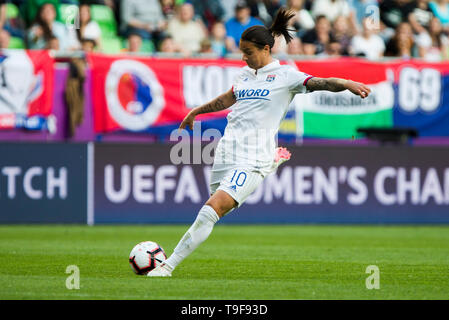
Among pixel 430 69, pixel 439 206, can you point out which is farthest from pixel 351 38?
pixel 439 206

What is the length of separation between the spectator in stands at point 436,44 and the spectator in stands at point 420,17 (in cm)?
14

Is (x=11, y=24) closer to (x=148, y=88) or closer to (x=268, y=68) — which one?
(x=148, y=88)

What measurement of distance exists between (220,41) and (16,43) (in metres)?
4.08

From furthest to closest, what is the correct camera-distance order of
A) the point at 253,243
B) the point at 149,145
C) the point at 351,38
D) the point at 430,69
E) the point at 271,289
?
the point at 351,38 < the point at 430,69 < the point at 149,145 < the point at 253,243 < the point at 271,289

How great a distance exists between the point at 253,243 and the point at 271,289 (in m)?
5.39

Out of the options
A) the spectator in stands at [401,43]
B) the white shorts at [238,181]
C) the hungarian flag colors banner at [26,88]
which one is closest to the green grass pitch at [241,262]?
the white shorts at [238,181]

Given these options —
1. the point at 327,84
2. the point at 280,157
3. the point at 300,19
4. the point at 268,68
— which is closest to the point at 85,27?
the point at 300,19

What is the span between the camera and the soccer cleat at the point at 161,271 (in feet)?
29.3

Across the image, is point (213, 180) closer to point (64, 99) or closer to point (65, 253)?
point (65, 253)

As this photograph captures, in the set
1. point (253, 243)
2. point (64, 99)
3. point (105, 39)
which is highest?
point (105, 39)

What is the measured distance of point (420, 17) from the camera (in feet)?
68.7

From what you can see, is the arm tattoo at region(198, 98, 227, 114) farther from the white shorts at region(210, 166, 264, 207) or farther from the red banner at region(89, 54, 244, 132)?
the red banner at region(89, 54, 244, 132)

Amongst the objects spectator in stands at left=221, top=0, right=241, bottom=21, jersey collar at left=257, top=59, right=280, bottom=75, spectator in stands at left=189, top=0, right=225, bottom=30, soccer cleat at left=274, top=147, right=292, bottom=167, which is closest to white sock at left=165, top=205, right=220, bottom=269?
soccer cleat at left=274, top=147, right=292, bottom=167

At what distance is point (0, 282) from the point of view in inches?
327
